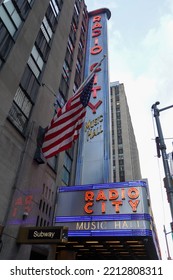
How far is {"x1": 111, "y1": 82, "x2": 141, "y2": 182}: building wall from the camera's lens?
294ft

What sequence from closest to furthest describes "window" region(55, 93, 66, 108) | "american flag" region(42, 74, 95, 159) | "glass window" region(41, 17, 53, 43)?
1. "american flag" region(42, 74, 95, 159)
2. "glass window" region(41, 17, 53, 43)
3. "window" region(55, 93, 66, 108)

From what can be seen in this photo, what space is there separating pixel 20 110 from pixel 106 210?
9.66 m

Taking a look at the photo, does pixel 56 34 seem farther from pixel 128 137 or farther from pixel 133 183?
pixel 128 137

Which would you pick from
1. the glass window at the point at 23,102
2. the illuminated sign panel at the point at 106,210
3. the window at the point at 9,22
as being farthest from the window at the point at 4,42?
the illuminated sign panel at the point at 106,210

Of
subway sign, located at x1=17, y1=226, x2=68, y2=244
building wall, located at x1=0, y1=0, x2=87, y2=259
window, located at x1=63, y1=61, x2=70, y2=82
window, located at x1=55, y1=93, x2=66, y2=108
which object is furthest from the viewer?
window, located at x1=63, y1=61, x2=70, y2=82

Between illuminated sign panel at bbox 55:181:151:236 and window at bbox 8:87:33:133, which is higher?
window at bbox 8:87:33:133

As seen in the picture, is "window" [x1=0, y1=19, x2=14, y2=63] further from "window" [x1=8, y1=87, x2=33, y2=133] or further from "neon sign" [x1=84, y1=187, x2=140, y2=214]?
"neon sign" [x1=84, y1=187, x2=140, y2=214]

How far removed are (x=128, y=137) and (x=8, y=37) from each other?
8708 centimetres

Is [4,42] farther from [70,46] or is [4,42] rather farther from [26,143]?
[70,46]

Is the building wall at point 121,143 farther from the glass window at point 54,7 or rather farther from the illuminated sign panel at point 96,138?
the glass window at point 54,7

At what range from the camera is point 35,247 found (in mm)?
16797

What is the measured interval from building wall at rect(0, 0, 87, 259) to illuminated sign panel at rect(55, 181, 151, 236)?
64.4 inches

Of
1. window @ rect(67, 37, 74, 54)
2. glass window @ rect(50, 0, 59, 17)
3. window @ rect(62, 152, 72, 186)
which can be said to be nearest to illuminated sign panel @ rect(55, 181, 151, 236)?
window @ rect(62, 152, 72, 186)

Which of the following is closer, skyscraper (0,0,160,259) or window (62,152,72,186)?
skyscraper (0,0,160,259)
